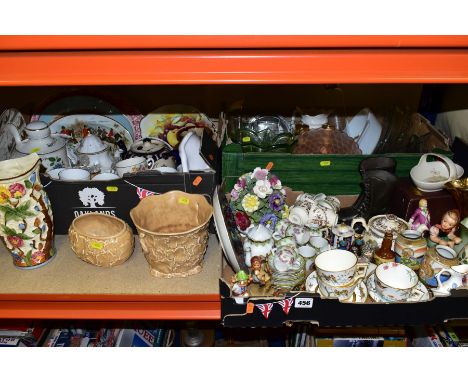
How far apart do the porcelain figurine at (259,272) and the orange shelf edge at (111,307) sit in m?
0.10

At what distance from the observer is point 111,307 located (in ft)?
3.50

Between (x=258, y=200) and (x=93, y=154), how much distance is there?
451mm

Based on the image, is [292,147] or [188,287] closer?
[188,287]

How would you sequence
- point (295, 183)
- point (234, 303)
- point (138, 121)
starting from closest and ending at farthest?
point (234, 303) → point (295, 183) → point (138, 121)

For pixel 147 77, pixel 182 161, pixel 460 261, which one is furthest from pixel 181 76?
pixel 460 261

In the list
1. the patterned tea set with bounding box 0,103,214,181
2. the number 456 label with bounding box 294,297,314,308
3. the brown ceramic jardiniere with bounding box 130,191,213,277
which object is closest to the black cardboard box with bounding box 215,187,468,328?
the number 456 label with bounding box 294,297,314,308


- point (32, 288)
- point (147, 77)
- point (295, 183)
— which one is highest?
point (147, 77)

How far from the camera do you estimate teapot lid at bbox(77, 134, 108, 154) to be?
1.25m

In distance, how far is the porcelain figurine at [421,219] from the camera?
3.68 feet

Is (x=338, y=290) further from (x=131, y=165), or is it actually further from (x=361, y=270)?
(x=131, y=165)

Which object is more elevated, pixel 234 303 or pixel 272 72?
pixel 272 72

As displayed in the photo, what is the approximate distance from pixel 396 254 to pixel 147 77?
0.68 metres

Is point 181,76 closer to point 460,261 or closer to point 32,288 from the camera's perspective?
point 32,288

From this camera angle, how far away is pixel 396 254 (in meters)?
1.11
